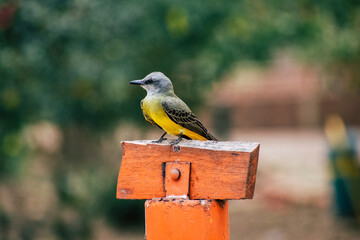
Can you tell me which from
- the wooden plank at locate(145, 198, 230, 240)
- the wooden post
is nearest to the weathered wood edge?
the wooden post

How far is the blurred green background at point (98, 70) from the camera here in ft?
18.3

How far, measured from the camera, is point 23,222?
6.56 meters

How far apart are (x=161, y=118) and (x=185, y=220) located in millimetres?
1020

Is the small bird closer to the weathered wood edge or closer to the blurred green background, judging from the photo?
the weathered wood edge

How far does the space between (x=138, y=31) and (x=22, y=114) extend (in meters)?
1.93

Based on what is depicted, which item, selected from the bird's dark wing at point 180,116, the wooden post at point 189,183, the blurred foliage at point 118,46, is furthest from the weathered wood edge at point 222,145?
the blurred foliage at point 118,46

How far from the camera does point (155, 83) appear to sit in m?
2.97

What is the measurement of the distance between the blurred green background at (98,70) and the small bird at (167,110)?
8.94 feet

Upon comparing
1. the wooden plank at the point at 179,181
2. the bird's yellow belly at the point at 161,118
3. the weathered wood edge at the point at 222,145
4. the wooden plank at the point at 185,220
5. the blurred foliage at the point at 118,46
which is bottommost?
the wooden plank at the point at 185,220

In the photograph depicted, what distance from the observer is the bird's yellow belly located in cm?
300

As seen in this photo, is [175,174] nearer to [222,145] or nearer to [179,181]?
[179,181]

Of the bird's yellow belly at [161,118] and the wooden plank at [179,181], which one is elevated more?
the bird's yellow belly at [161,118]

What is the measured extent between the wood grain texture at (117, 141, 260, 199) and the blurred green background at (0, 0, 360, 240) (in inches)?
138

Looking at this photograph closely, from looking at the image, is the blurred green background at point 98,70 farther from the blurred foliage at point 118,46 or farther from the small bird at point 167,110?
the small bird at point 167,110
